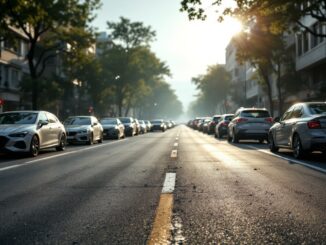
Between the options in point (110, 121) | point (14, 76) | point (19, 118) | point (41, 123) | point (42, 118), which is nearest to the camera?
point (41, 123)

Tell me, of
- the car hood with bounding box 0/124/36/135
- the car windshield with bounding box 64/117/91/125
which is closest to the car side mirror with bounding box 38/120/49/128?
the car hood with bounding box 0/124/36/135

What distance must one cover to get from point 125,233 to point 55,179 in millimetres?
4405

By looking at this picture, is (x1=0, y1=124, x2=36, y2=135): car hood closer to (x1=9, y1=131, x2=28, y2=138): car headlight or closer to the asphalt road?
(x1=9, y1=131, x2=28, y2=138): car headlight

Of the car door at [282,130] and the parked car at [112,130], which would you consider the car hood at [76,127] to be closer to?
the parked car at [112,130]

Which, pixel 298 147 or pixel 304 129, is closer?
pixel 304 129

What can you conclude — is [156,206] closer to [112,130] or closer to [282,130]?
[282,130]

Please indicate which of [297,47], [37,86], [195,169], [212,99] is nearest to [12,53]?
[37,86]

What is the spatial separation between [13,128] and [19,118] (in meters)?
1.36

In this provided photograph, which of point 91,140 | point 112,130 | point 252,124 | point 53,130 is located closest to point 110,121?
point 112,130

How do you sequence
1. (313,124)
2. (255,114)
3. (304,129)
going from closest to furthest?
(313,124) → (304,129) → (255,114)

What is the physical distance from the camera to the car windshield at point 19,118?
48.9ft

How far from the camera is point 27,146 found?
45.2ft

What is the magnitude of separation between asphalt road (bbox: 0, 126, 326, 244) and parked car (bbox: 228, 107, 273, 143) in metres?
12.0

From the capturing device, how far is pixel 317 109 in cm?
1270
